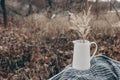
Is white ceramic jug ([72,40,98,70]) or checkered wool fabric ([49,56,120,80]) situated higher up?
white ceramic jug ([72,40,98,70])

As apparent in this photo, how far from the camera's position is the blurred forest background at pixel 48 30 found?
7.57ft

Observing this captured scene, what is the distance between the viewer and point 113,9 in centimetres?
235

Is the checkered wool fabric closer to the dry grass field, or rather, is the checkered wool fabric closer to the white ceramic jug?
the white ceramic jug

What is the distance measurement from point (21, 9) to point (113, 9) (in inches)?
31.5

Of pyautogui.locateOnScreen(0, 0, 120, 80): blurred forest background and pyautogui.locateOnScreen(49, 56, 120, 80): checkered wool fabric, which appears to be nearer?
pyautogui.locateOnScreen(49, 56, 120, 80): checkered wool fabric

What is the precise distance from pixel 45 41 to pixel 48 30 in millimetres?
99

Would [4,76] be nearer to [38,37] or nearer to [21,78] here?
[21,78]

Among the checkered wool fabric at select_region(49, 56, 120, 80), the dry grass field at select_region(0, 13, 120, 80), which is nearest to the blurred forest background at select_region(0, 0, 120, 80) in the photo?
the dry grass field at select_region(0, 13, 120, 80)

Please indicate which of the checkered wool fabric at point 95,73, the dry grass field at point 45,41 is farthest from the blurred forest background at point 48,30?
the checkered wool fabric at point 95,73

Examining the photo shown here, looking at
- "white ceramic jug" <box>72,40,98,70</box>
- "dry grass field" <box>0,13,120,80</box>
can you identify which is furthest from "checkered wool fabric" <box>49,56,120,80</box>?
"dry grass field" <box>0,13,120,80</box>

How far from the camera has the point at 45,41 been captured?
2.38 meters

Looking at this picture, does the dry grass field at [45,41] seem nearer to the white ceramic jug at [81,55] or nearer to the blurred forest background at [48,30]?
the blurred forest background at [48,30]

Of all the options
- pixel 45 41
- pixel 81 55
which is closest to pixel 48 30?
pixel 45 41

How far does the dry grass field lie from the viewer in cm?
227
